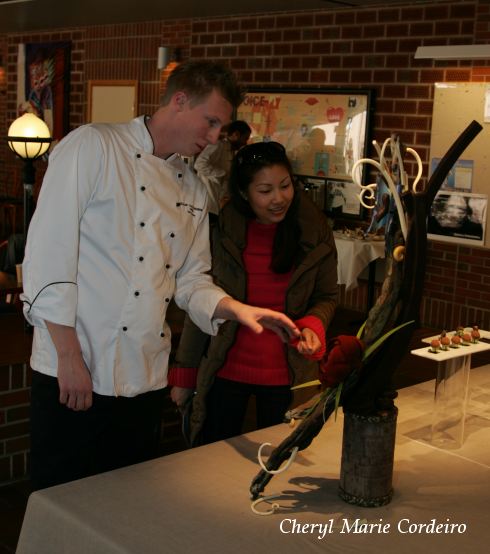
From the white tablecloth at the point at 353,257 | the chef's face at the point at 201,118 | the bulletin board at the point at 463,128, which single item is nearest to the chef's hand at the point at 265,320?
the chef's face at the point at 201,118

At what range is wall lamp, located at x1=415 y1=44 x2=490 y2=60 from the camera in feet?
19.1

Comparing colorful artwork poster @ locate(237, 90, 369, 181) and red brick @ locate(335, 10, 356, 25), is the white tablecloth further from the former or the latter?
red brick @ locate(335, 10, 356, 25)

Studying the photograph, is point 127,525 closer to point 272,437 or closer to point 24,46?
point 272,437

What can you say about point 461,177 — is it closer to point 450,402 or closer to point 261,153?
point 261,153

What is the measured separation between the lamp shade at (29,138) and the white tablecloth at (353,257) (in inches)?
89.6

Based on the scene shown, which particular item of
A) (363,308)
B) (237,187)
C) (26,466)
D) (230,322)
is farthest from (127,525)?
(363,308)

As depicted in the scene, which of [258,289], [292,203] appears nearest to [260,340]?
[258,289]

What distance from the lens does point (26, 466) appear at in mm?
3469

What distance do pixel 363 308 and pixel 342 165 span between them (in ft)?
4.20

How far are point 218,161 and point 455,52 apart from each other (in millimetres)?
2150

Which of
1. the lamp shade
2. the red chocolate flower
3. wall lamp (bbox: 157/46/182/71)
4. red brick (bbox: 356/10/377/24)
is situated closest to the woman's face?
the red chocolate flower

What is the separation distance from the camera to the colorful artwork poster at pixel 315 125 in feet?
23.7

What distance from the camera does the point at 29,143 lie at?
5.62 meters

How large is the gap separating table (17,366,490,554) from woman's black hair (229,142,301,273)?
0.67m
